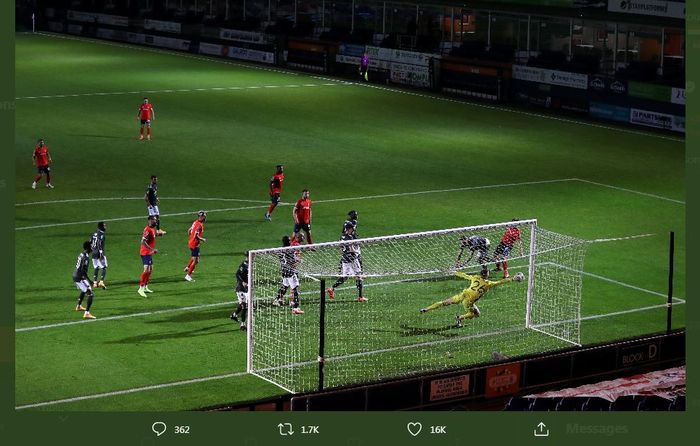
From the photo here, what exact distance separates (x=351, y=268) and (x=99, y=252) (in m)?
5.71

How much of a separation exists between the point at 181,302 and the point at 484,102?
3495 cm

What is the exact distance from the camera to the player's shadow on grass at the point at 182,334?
83.1ft

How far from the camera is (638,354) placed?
23.4 meters

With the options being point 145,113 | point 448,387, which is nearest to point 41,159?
point 145,113

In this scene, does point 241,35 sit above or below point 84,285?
above

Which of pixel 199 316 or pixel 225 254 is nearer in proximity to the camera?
pixel 199 316

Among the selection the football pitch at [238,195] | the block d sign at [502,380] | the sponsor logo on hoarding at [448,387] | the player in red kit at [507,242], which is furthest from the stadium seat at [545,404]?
the player in red kit at [507,242]

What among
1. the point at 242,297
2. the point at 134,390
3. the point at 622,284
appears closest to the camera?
the point at 134,390

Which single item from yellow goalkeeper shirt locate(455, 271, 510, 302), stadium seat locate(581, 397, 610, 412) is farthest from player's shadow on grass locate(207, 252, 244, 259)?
stadium seat locate(581, 397, 610, 412)

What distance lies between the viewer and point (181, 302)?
2806cm

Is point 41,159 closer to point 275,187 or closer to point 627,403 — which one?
point 275,187

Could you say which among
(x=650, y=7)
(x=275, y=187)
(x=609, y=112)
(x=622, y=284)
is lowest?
(x=622, y=284)

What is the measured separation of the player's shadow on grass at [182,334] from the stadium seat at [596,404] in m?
8.78

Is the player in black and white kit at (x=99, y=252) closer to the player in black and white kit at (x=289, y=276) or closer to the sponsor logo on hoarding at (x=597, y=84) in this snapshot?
the player in black and white kit at (x=289, y=276)
